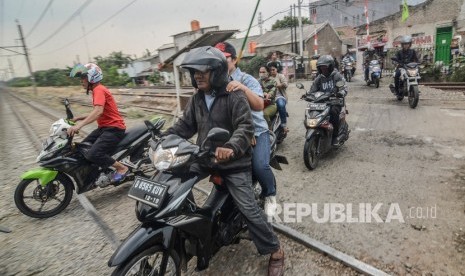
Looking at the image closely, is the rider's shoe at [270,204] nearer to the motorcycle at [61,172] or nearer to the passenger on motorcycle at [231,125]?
the passenger on motorcycle at [231,125]

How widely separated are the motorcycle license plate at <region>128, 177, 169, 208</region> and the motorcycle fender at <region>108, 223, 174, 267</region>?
196 mm

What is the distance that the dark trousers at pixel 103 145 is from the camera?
4.60 meters

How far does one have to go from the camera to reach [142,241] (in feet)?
7.35

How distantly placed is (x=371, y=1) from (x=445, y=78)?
42.0m

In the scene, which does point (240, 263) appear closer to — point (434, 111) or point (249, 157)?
point (249, 157)

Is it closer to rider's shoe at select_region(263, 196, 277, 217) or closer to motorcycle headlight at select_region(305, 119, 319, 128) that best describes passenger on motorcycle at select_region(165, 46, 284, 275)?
rider's shoe at select_region(263, 196, 277, 217)

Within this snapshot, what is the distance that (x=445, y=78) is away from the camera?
12.2 m

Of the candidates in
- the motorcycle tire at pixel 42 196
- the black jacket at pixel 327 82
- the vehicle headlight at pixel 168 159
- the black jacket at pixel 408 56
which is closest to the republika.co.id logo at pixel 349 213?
the vehicle headlight at pixel 168 159

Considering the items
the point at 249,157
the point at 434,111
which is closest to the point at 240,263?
the point at 249,157

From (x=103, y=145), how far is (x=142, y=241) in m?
2.82

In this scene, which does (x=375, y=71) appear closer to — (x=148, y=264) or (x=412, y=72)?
(x=412, y=72)

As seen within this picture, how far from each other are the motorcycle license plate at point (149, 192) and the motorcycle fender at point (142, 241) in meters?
0.20

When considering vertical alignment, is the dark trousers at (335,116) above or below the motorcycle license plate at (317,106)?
below

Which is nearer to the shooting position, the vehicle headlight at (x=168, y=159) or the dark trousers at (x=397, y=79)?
the vehicle headlight at (x=168, y=159)
